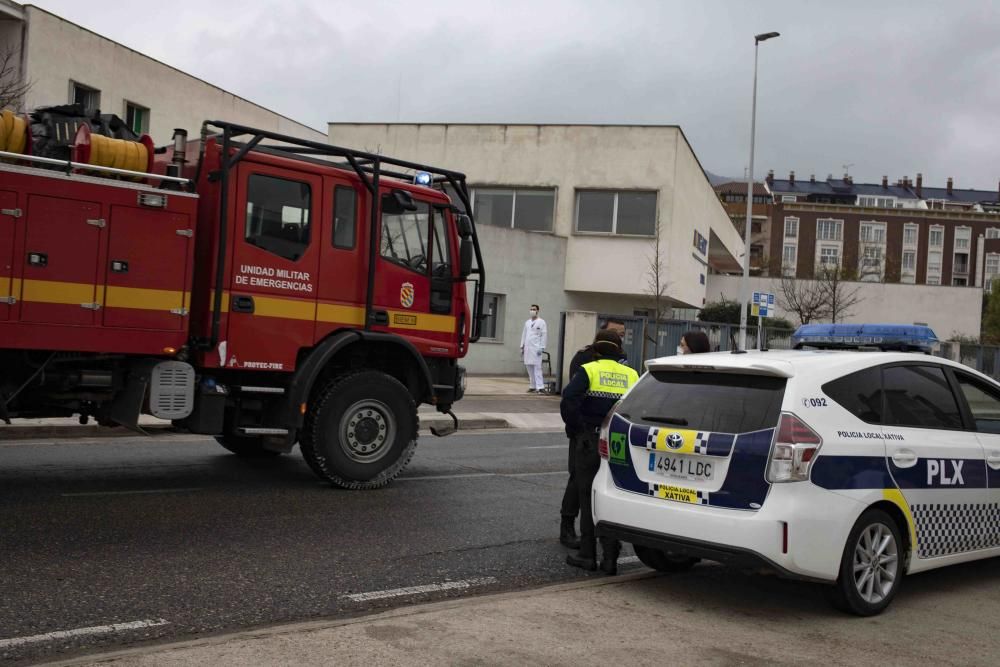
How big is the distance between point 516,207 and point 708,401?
25.3 m

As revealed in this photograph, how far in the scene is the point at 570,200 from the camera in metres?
30.1

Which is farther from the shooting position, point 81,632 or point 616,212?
point 616,212

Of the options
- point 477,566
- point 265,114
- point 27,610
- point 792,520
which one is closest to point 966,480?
point 792,520

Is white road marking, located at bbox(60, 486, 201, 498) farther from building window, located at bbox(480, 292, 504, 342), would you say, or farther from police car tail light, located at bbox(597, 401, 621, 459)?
building window, located at bbox(480, 292, 504, 342)

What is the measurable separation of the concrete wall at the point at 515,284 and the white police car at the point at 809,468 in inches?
756

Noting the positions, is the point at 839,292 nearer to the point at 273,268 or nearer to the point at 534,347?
the point at 534,347

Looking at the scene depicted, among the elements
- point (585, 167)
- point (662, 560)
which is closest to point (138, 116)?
point (585, 167)

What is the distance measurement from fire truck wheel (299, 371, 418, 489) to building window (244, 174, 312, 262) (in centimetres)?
132

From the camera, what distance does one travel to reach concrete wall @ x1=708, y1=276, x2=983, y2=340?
2052 inches

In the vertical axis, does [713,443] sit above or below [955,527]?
above

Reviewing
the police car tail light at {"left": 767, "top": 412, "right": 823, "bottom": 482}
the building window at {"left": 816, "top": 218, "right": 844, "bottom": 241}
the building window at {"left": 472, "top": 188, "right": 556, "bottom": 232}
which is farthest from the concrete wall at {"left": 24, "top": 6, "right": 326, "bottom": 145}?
the building window at {"left": 816, "top": 218, "right": 844, "bottom": 241}

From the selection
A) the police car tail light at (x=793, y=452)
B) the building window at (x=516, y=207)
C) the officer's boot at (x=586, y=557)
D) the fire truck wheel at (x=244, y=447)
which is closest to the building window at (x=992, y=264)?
the building window at (x=516, y=207)

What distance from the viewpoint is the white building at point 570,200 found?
29.0m

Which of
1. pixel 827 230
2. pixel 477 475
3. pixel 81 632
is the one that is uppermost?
pixel 827 230
